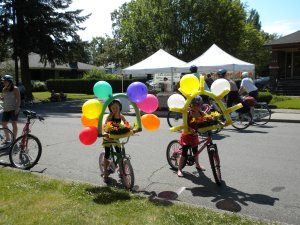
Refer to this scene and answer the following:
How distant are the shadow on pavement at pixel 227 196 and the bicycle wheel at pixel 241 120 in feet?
21.3

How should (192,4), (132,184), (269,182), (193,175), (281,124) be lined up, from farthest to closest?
1. (192,4)
2. (281,124)
3. (193,175)
4. (269,182)
5. (132,184)

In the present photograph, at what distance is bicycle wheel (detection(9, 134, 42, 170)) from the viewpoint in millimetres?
8000

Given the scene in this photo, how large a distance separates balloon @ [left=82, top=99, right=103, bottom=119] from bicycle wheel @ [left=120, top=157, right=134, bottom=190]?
858 mm

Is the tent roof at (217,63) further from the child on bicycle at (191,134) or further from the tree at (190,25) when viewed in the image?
the tree at (190,25)

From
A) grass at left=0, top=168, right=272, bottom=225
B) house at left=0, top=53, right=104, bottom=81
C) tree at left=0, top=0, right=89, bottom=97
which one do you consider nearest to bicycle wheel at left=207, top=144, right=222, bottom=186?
grass at left=0, top=168, right=272, bottom=225

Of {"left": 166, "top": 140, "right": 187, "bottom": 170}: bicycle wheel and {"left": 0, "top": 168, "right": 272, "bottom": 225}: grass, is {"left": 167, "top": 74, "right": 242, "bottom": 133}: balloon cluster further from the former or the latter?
{"left": 0, "top": 168, "right": 272, "bottom": 225}: grass

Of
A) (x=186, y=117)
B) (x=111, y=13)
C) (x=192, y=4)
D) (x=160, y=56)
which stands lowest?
(x=186, y=117)

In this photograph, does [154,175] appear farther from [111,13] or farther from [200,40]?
[111,13]

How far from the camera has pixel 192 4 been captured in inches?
1647

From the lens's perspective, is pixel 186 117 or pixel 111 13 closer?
pixel 186 117

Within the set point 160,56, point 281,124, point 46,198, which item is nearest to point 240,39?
point 160,56

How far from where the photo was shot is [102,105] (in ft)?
20.9

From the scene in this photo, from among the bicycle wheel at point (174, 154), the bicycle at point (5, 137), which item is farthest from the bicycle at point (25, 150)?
the bicycle wheel at point (174, 154)

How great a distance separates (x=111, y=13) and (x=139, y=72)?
59.9 meters
